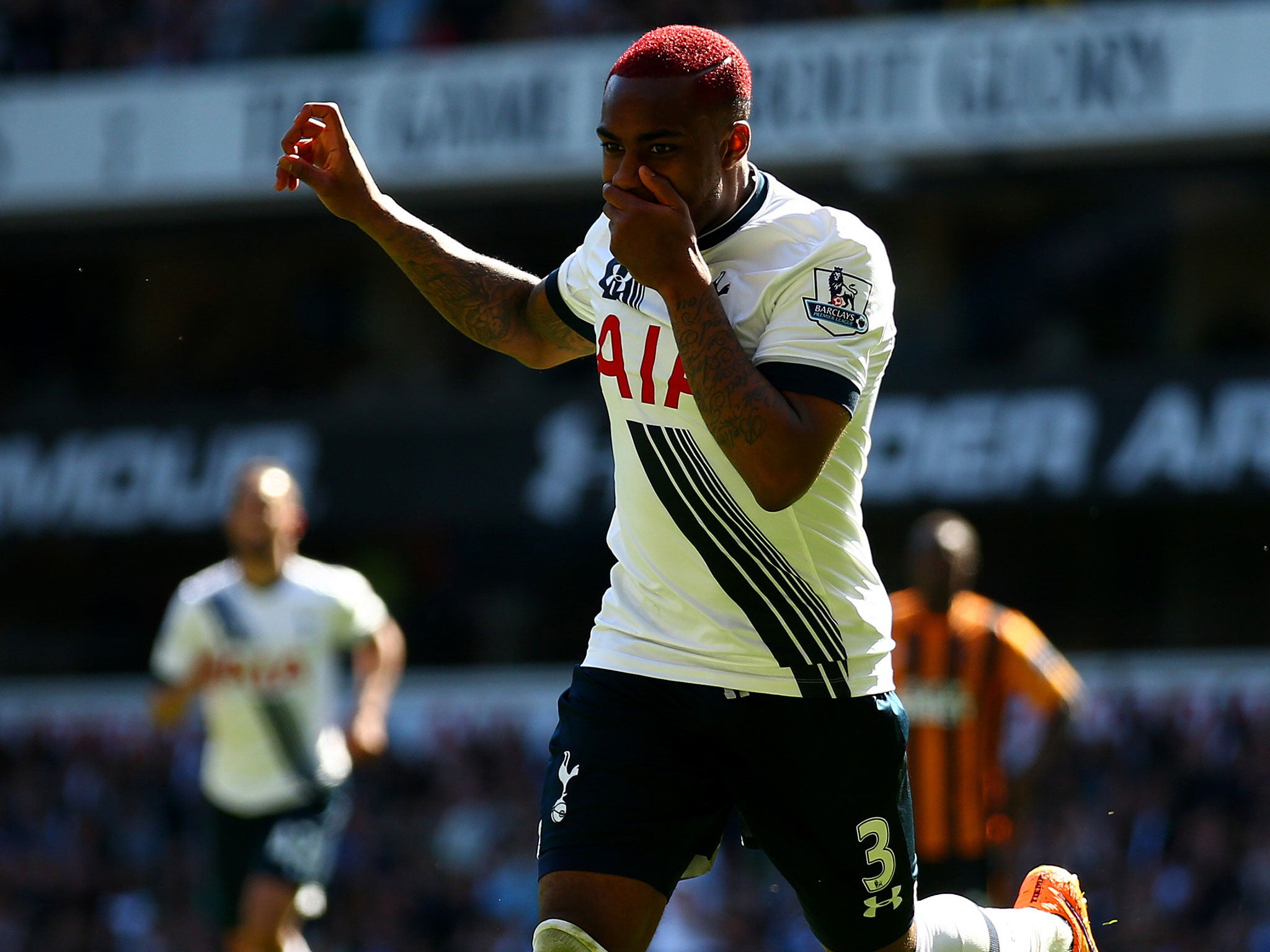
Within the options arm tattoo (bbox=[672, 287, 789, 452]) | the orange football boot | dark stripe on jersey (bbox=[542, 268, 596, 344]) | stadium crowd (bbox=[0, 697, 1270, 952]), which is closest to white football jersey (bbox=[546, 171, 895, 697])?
arm tattoo (bbox=[672, 287, 789, 452])

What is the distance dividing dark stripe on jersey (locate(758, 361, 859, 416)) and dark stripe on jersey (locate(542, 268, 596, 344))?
777mm

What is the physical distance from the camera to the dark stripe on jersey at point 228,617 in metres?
7.98

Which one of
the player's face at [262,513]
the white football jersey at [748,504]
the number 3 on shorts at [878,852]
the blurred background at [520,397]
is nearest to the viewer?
the white football jersey at [748,504]

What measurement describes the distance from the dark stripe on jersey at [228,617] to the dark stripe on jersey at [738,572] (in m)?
4.79

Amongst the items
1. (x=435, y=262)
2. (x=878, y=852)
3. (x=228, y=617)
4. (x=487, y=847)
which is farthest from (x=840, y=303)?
(x=487, y=847)

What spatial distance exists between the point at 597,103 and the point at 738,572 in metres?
13.0

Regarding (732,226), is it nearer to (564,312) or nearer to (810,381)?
(810,381)

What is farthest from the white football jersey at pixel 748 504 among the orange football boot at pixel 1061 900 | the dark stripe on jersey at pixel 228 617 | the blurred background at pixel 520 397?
the blurred background at pixel 520 397

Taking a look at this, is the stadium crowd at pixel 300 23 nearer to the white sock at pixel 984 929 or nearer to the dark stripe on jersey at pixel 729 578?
the white sock at pixel 984 929

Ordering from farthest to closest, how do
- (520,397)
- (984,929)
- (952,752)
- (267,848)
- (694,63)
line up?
1. (520,397)
2. (267,848)
3. (952,752)
4. (984,929)
5. (694,63)

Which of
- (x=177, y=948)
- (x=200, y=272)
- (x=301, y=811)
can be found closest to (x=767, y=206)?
(x=301, y=811)

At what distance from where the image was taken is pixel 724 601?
3.54 meters

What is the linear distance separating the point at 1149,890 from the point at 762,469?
29.2 ft

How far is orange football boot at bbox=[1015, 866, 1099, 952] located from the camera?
14.4 feet
